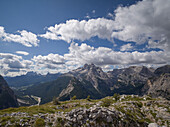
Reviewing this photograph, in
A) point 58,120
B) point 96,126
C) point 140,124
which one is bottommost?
point 140,124

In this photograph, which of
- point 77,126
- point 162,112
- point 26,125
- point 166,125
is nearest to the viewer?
point 26,125

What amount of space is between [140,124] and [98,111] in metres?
22.8

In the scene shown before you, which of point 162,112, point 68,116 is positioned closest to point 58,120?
point 68,116

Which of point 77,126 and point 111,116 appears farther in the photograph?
point 111,116

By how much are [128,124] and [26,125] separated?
113ft

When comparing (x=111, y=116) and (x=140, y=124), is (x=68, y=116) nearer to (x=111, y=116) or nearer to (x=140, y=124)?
(x=111, y=116)

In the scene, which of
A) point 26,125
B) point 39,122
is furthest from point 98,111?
point 26,125

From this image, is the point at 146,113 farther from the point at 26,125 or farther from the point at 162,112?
the point at 26,125

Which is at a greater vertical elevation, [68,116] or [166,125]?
[68,116]

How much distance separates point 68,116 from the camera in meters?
30.9

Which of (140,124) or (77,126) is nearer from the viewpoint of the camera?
(77,126)

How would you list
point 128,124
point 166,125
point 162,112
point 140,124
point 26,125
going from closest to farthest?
point 26,125 < point 128,124 < point 140,124 < point 166,125 < point 162,112

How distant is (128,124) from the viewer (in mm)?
34469

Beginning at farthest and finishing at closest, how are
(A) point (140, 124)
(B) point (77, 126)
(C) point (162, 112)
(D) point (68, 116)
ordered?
(C) point (162, 112), (A) point (140, 124), (D) point (68, 116), (B) point (77, 126)
